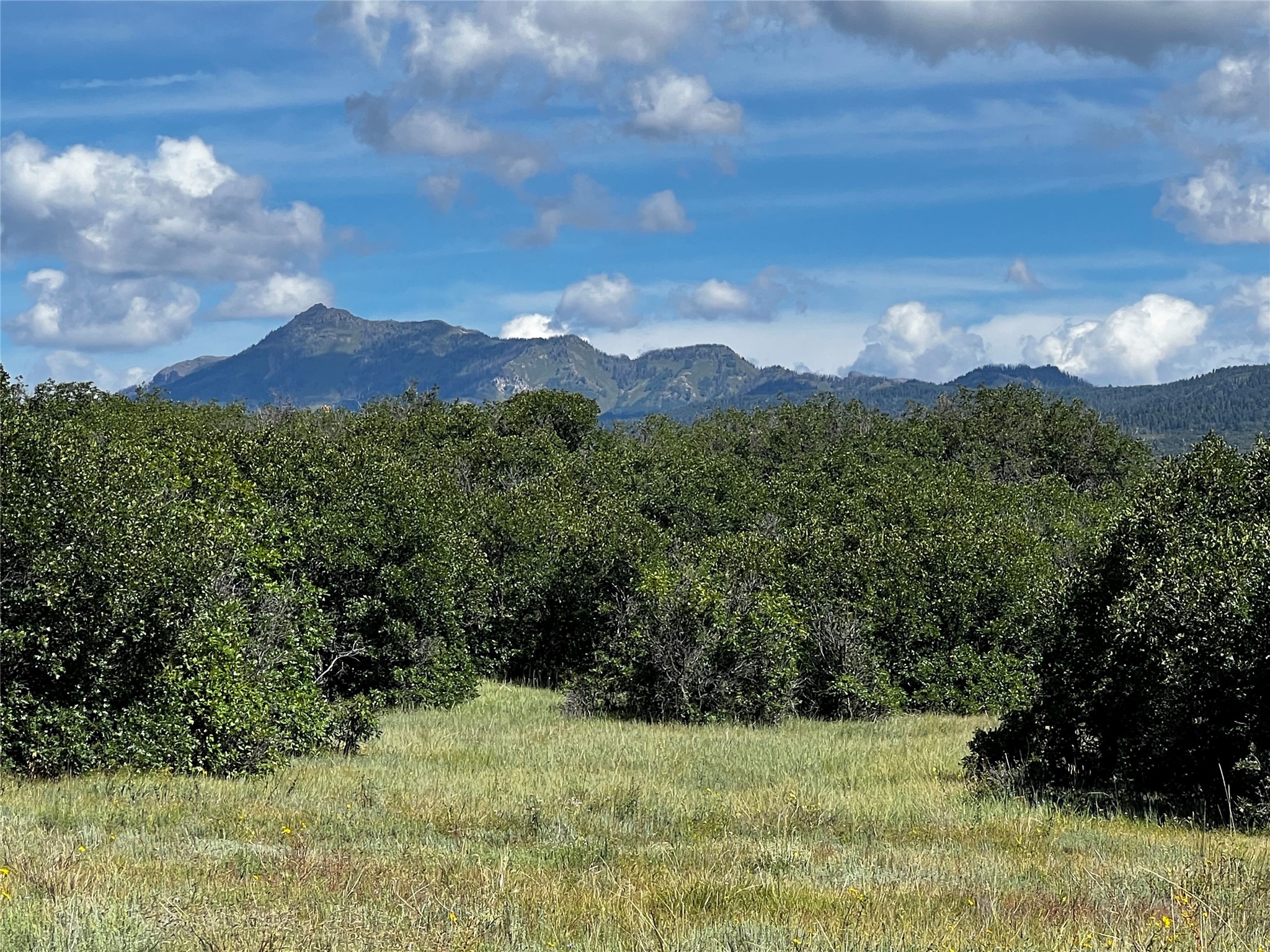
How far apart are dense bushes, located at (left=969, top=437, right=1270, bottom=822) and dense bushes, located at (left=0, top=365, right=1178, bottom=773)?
4.21 ft

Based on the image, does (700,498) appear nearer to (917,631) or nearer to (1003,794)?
(917,631)

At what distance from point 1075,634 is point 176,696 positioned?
15.3m

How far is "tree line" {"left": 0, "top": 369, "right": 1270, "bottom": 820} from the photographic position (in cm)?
1675

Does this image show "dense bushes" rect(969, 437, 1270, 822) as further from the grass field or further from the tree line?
the grass field

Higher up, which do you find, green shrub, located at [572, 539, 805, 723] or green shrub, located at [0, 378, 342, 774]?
green shrub, located at [0, 378, 342, 774]

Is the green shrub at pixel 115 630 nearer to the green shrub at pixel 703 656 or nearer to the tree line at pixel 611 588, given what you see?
the tree line at pixel 611 588

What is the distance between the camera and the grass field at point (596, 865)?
7.57 metres

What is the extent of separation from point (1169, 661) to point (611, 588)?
28.9 m

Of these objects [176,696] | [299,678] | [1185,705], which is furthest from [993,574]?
[176,696]

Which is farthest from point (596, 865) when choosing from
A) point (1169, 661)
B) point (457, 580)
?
point (457, 580)

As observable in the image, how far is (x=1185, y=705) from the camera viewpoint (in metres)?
16.3

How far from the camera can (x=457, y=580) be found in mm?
36688

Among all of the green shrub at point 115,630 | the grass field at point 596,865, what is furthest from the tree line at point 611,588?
the grass field at point 596,865

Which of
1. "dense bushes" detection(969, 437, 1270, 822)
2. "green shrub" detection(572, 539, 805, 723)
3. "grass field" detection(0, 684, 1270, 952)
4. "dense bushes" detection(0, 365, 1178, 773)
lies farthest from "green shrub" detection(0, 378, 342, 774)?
"green shrub" detection(572, 539, 805, 723)
